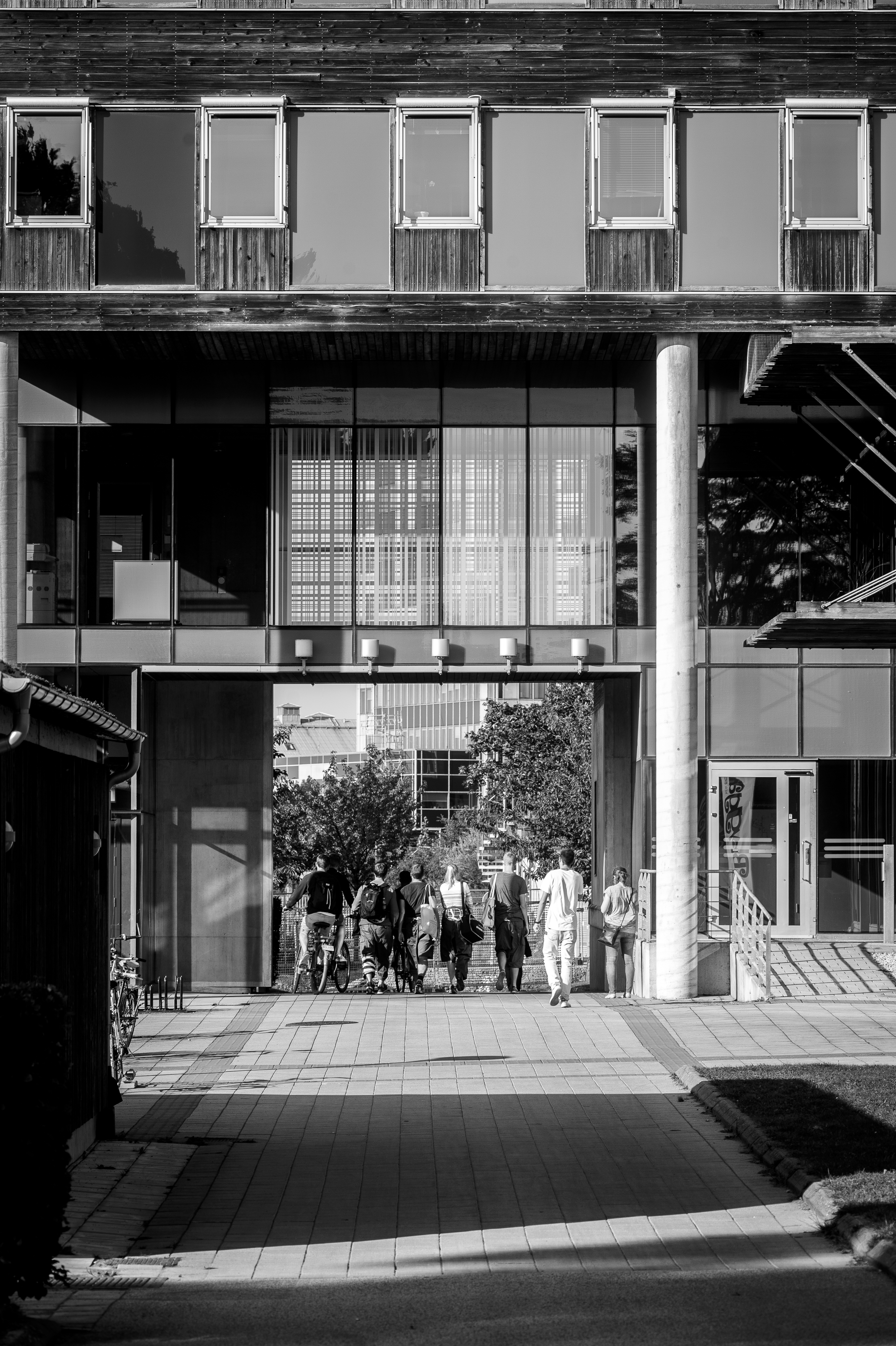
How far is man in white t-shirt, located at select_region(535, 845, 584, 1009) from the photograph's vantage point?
20.2 metres

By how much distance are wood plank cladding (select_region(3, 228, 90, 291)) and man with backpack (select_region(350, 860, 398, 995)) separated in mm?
8384

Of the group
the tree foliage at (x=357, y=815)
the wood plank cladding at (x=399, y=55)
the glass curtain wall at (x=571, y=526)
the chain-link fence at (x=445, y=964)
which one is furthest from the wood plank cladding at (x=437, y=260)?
the tree foliage at (x=357, y=815)

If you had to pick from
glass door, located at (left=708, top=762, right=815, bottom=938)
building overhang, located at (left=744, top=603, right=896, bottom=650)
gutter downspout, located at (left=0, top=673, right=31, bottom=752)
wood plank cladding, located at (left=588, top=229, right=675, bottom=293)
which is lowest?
glass door, located at (left=708, top=762, right=815, bottom=938)

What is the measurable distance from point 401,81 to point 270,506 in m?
5.67

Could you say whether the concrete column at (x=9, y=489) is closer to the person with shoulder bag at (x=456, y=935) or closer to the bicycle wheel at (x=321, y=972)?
the bicycle wheel at (x=321, y=972)

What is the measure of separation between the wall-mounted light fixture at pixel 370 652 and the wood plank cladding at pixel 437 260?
4.54m

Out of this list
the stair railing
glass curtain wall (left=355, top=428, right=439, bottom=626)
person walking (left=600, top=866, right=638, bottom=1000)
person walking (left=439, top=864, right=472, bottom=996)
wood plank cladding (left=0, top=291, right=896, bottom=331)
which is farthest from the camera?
glass curtain wall (left=355, top=428, right=439, bottom=626)

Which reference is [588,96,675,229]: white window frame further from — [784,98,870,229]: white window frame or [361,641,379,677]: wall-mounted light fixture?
[361,641,379,677]: wall-mounted light fixture

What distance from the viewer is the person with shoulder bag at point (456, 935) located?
23406 millimetres

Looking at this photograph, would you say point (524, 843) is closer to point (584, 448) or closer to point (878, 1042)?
point (584, 448)

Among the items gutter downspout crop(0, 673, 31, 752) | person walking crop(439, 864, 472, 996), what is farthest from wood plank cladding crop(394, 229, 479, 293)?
gutter downspout crop(0, 673, 31, 752)

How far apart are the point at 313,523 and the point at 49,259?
4.75 meters

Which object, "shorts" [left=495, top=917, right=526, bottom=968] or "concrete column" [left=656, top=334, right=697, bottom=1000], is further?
"shorts" [left=495, top=917, right=526, bottom=968]

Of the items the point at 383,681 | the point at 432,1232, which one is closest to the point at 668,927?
the point at 383,681
